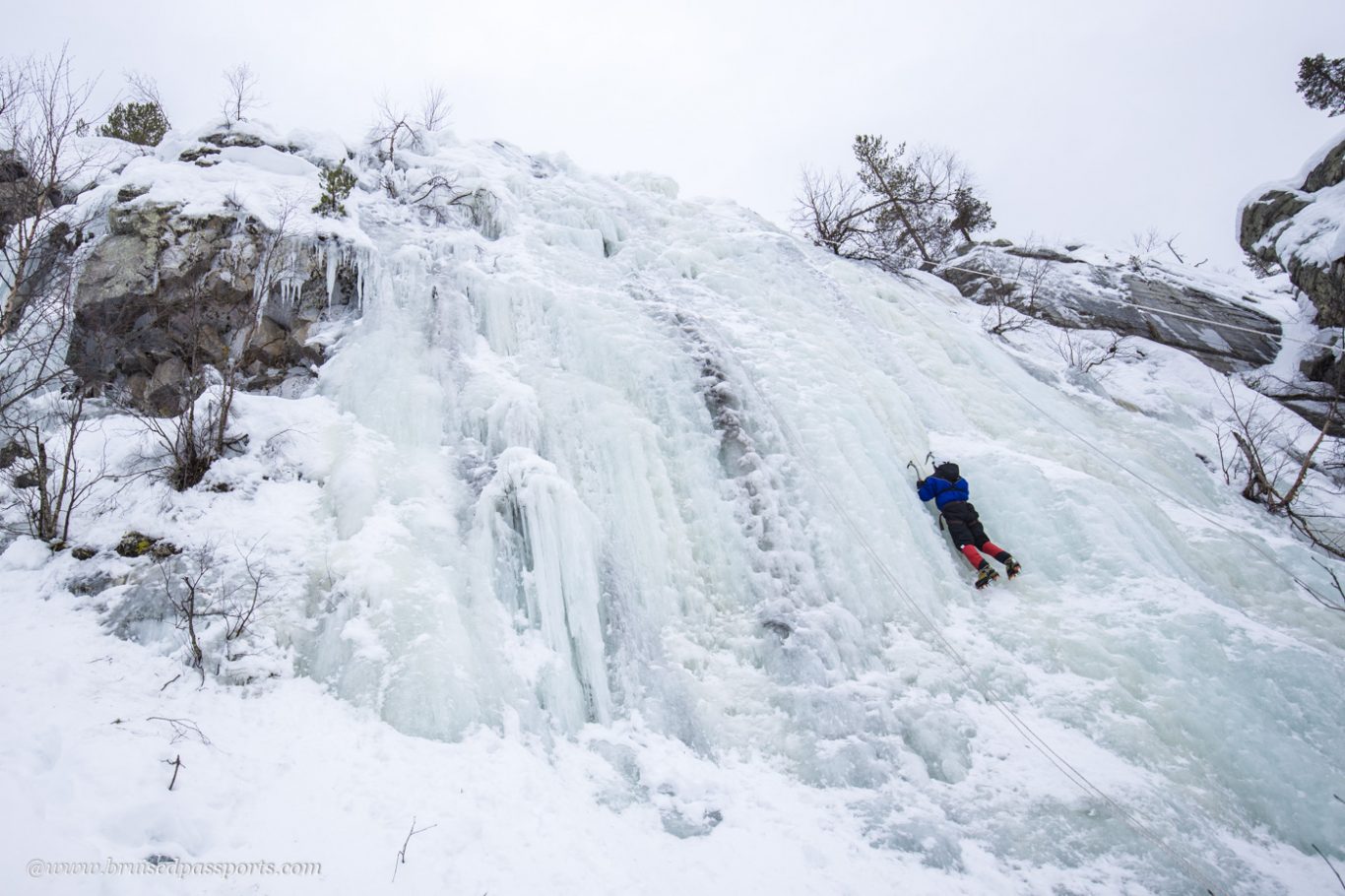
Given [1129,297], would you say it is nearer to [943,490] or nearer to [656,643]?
[943,490]

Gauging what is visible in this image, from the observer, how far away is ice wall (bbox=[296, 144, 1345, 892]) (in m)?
4.13

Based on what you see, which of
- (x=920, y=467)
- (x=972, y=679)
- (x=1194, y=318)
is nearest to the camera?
(x=972, y=679)

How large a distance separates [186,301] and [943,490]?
29.7 feet

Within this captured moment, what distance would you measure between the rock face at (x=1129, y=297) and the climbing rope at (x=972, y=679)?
8.91 metres

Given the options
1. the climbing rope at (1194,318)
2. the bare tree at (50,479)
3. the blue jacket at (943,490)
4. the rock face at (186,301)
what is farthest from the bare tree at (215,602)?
the climbing rope at (1194,318)

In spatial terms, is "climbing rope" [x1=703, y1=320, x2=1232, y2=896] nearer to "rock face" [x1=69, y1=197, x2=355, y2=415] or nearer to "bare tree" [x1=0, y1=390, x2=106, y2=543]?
"rock face" [x1=69, y1=197, x2=355, y2=415]

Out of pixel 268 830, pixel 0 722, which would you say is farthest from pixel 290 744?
pixel 0 722

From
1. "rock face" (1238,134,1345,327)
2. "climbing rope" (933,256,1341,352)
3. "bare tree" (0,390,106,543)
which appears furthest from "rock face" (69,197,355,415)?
"rock face" (1238,134,1345,327)

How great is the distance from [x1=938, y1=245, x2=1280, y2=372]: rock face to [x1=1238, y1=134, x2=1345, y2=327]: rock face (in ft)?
3.73

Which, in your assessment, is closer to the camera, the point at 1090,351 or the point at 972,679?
the point at 972,679

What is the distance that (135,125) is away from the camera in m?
11.5

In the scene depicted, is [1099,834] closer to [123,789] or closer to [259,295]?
[123,789]

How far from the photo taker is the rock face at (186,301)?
7.06 m

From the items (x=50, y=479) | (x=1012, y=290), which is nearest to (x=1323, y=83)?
(x=1012, y=290)
